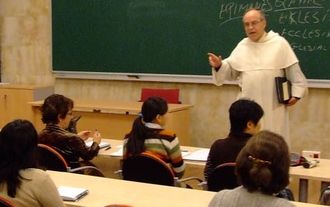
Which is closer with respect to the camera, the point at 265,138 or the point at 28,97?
the point at 265,138

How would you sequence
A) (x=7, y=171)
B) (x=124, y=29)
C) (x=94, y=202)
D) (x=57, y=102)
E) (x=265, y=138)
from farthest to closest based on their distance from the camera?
(x=124, y=29), (x=57, y=102), (x=94, y=202), (x=7, y=171), (x=265, y=138)

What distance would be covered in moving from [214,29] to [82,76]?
195 cm

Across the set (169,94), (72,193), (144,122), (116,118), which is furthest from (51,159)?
(169,94)

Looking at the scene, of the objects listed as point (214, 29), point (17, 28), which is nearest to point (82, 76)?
point (17, 28)

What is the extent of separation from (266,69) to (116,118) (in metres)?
2.15

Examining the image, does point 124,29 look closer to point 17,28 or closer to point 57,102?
point 17,28

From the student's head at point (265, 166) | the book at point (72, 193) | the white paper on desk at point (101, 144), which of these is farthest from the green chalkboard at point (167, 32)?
the student's head at point (265, 166)

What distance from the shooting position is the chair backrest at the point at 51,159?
340 centimetres

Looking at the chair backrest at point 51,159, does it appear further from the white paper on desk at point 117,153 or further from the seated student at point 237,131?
the seated student at point 237,131

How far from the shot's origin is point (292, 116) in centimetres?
589

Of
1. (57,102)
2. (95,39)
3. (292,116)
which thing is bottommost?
(292,116)

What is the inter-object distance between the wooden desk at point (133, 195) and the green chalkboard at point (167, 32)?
337 centimetres

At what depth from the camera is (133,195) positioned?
8.74 feet

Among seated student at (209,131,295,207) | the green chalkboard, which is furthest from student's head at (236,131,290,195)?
the green chalkboard
